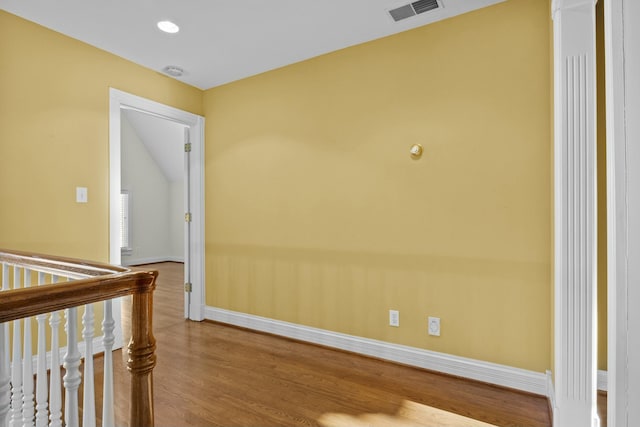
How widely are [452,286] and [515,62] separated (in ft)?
5.02

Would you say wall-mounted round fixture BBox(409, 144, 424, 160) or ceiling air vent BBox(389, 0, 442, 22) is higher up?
A: ceiling air vent BBox(389, 0, 442, 22)

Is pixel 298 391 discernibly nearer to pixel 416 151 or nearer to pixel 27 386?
pixel 27 386

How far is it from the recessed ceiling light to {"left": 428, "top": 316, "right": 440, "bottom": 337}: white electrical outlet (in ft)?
9.27

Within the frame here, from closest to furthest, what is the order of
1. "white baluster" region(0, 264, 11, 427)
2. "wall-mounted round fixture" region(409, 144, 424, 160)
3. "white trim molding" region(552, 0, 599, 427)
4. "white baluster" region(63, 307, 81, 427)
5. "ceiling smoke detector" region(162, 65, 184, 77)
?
1. "white baluster" region(0, 264, 11, 427)
2. "white baluster" region(63, 307, 81, 427)
3. "white trim molding" region(552, 0, 599, 427)
4. "wall-mounted round fixture" region(409, 144, 424, 160)
5. "ceiling smoke detector" region(162, 65, 184, 77)

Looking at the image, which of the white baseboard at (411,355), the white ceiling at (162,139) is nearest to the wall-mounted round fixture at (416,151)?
the white baseboard at (411,355)

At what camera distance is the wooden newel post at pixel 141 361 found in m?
1.09

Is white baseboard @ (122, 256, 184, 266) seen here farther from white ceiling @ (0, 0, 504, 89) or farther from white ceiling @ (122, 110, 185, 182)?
white ceiling @ (0, 0, 504, 89)

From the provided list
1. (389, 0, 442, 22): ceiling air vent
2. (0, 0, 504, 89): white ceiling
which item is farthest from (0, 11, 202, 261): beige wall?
(389, 0, 442, 22): ceiling air vent

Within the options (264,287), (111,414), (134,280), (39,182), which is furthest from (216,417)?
(39,182)

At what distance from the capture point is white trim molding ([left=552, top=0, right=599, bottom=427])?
→ 1.57m

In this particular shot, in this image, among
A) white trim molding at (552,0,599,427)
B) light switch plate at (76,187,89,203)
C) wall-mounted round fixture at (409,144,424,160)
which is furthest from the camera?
light switch plate at (76,187,89,203)

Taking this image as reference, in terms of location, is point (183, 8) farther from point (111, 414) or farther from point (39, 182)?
point (111, 414)

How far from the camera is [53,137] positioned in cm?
257

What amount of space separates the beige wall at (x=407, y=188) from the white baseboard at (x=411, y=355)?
6 centimetres
